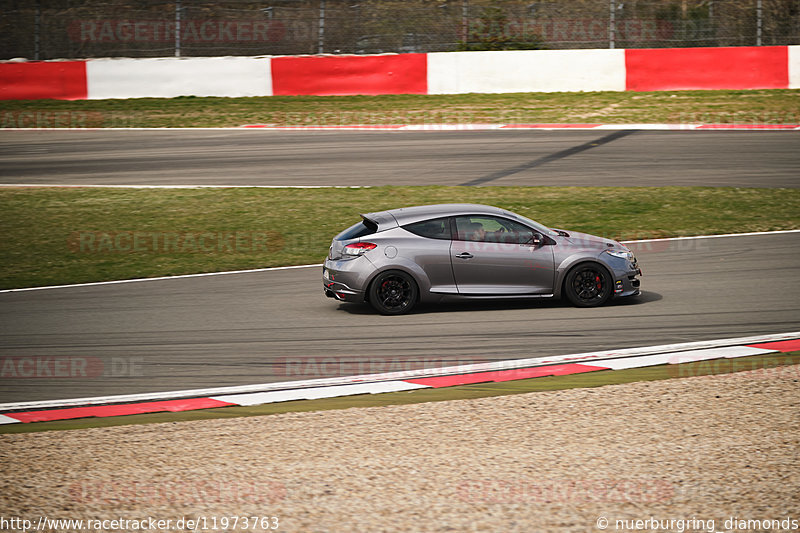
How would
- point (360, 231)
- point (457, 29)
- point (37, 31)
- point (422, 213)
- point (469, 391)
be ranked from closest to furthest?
point (469, 391), point (360, 231), point (422, 213), point (37, 31), point (457, 29)

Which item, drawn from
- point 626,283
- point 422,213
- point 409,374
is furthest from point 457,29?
point 409,374

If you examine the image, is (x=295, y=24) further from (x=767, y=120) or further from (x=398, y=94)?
(x=767, y=120)

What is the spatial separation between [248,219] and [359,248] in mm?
5993

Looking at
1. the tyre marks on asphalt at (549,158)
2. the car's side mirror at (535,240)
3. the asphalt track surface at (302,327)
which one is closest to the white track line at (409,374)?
the asphalt track surface at (302,327)

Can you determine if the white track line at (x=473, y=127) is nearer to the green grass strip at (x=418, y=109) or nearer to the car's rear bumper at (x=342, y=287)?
the green grass strip at (x=418, y=109)

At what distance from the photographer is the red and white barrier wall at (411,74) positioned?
25203 mm

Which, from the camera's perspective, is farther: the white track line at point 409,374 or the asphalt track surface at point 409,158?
the asphalt track surface at point 409,158

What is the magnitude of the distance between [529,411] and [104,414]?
11.8 feet

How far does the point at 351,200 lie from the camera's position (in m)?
17.4

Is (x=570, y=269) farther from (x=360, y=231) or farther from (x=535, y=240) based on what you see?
(x=360, y=231)

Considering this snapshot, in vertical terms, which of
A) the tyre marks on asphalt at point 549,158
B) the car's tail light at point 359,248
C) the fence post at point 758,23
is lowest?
the car's tail light at point 359,248

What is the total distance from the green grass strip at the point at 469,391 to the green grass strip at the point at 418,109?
15.8 metres

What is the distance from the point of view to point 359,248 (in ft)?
35.3

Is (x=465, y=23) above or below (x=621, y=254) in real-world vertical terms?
above
